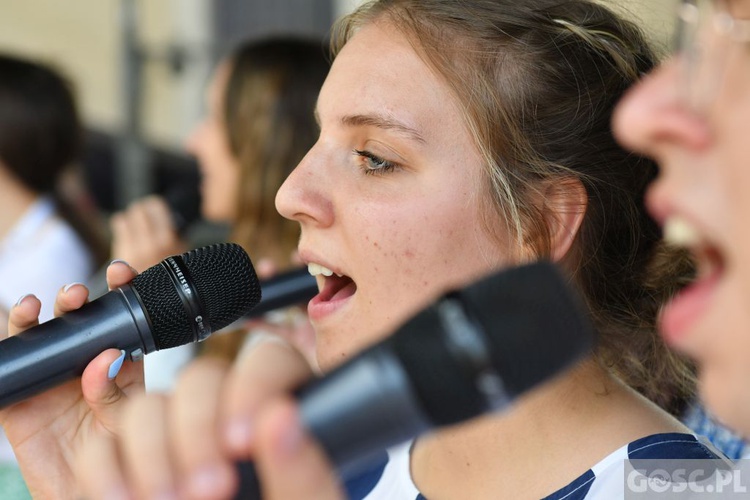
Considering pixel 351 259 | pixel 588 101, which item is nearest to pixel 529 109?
pixel 588 101

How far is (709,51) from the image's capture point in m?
0.61

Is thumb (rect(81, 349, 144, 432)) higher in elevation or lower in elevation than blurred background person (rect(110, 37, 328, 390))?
higher

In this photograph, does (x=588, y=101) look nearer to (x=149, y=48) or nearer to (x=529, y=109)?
(x=529, y=109)

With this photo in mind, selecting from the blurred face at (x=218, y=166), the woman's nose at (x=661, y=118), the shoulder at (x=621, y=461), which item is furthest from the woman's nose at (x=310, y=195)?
the blurred face at (x=218, y=166)

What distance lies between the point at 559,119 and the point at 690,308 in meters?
0.67

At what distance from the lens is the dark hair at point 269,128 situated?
7.80 ft

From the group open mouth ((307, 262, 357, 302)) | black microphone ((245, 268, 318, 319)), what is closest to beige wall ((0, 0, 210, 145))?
black microphone ((245, 268, 318, 319))

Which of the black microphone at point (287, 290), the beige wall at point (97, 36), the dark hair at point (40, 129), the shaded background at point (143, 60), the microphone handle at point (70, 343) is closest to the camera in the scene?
the microphone handle at point (70, 343)

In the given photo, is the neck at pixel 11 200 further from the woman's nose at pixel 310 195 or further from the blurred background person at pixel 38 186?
the woman's nose at pixel 310 195

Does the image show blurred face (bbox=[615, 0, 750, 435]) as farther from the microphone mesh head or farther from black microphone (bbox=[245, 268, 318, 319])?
black microphone (bbox=[245, 268, 318, 319])

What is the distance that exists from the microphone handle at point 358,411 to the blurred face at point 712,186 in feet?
0.69

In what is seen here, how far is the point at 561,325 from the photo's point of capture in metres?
0.57

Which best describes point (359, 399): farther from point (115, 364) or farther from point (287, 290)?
point (287, 290)

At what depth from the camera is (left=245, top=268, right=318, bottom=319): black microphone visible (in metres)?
1.45
